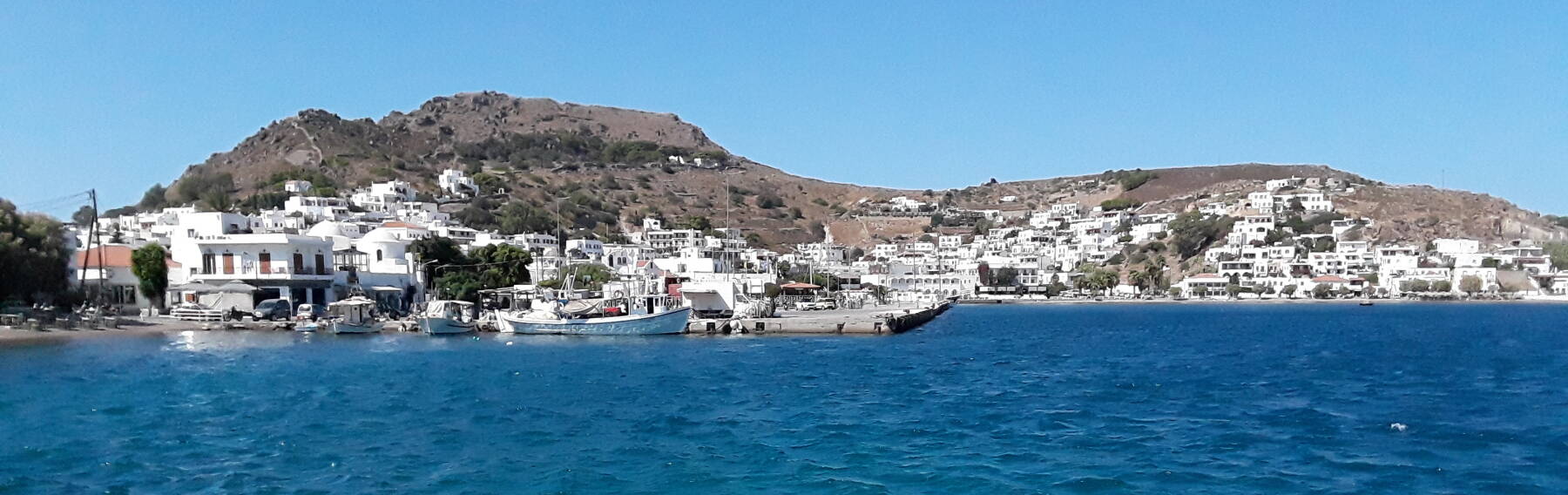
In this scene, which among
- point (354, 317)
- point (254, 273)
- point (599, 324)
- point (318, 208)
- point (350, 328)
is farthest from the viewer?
point (318, 208)

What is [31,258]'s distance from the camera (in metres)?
46.8

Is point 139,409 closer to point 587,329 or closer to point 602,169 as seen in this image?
point 587,329

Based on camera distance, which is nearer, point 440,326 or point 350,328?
point 350,328

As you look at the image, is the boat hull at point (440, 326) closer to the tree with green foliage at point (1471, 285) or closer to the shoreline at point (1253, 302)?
the shoreline at point (1253, 302)

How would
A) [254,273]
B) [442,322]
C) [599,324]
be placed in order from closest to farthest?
[442,322]
[599,324]
[254,273]

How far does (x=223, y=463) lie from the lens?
58.1ft

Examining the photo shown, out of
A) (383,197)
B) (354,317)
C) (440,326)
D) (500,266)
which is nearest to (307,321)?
(354,317)

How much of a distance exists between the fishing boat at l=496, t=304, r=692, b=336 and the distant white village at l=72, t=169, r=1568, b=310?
6.71 m

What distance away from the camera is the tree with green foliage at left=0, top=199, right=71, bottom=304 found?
1795 inches

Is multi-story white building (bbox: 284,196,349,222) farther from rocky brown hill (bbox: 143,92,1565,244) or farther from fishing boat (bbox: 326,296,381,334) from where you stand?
fishing boat (bbox: 326,296,381,334)

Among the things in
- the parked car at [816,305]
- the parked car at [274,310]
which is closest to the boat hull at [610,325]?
the parked car at [274,310]

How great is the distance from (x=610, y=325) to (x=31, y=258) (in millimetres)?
23760

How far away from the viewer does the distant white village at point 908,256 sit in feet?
186

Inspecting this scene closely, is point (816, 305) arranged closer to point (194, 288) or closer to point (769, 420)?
point (194, 288)
